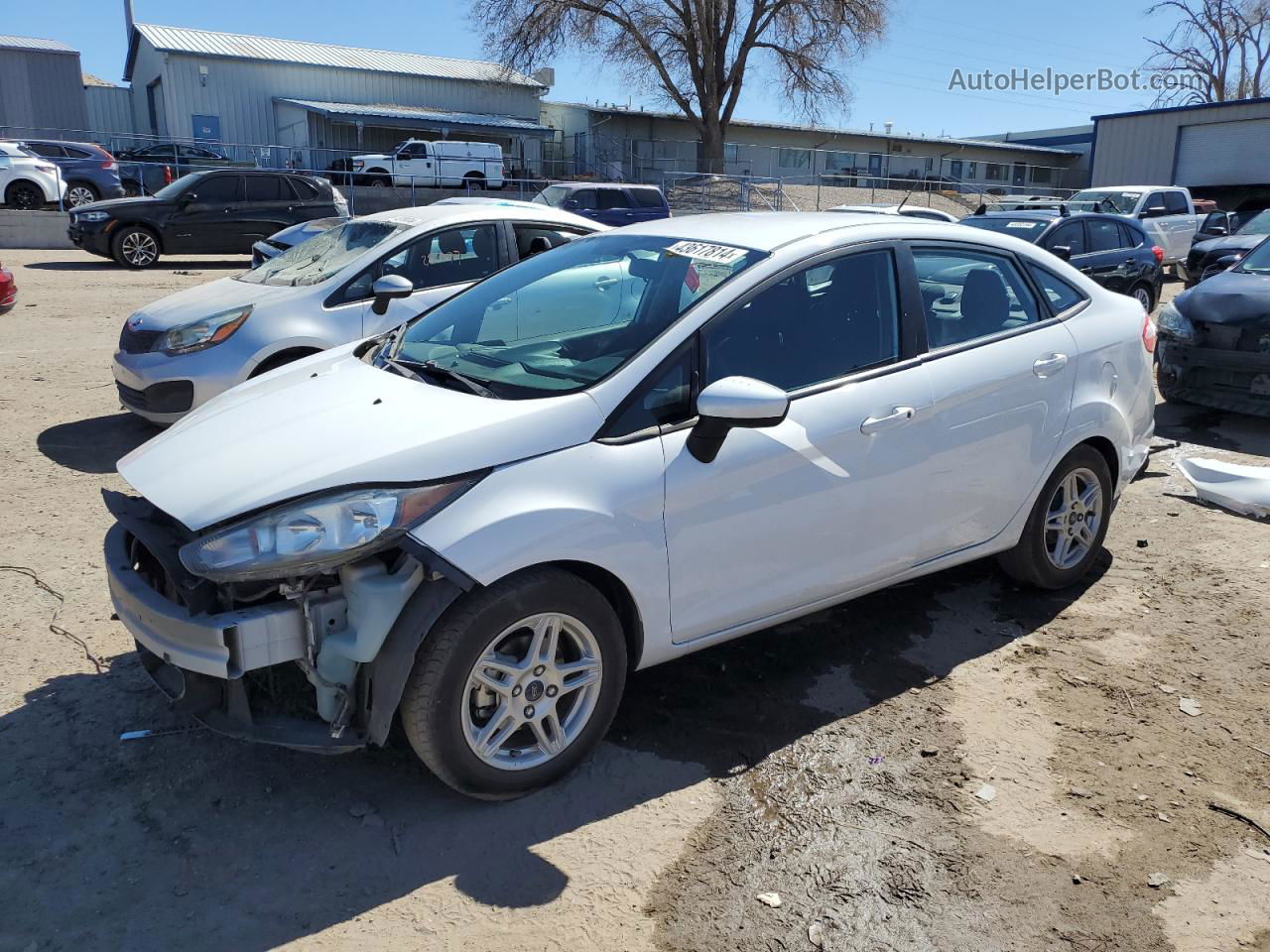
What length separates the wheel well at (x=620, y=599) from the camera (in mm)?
3047

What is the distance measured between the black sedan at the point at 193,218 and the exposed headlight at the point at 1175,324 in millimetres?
14982

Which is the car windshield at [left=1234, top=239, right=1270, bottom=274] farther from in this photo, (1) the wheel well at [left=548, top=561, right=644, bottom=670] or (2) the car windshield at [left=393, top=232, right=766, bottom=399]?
(1) the wheel well at [left=548, top=561, right=644, bottom=670]

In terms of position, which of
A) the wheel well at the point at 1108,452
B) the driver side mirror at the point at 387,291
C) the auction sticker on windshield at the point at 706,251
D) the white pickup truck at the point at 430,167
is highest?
the white pickup truck at the point at 430,167

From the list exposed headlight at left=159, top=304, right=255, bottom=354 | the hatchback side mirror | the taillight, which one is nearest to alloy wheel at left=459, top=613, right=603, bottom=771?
the hatchback side mirror

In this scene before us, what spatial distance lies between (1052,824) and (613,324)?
84.7 inches

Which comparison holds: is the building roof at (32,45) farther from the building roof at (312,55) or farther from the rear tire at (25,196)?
the rear tire at (25,196)

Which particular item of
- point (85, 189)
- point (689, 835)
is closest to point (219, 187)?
point (85, 189)

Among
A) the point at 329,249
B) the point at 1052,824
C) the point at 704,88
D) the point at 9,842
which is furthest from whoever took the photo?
the point at 704,88

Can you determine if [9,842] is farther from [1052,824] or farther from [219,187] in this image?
[219,187]

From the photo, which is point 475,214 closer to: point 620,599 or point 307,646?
point 620,599

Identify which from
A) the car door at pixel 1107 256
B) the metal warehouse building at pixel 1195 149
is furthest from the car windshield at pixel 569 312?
the metal warehouse building at pixel 1195 149

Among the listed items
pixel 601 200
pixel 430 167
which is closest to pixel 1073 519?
pixel 601 200

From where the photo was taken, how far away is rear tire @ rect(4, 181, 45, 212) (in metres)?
20.6

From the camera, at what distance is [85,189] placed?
21656 millimetres
